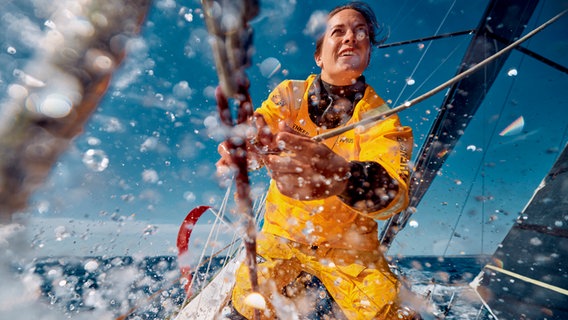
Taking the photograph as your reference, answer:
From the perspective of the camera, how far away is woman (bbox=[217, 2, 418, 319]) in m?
1.24

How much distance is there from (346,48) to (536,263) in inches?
261

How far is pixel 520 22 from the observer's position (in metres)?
4.99

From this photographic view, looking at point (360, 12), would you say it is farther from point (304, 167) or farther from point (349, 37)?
point (304, 167)

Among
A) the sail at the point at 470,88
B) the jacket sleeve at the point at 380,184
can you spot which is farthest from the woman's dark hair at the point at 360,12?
the sail at the point at 470,88

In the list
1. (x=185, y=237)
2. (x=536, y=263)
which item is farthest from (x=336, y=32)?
(x=536, y=263)

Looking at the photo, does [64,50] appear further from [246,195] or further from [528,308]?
[528,308]

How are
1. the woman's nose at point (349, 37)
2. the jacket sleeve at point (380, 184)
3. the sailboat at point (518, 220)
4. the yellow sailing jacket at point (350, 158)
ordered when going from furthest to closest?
the sailboat at point (518, 220) < the woman's nose at point (349, 37) < the yellow sailing jacket at point (350, 158) < the jacket sleeve at point (380, 184)

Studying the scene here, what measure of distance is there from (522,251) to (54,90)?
855 centimetres

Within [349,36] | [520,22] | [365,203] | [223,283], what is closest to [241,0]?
[365,203]

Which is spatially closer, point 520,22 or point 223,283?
point 223,283

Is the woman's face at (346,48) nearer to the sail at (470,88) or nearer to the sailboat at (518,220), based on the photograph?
the sailboat at (518,220)

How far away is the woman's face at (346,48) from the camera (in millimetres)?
2396

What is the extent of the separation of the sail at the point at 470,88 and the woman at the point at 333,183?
377 cm

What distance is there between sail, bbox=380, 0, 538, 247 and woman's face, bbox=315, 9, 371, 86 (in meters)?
4.14
